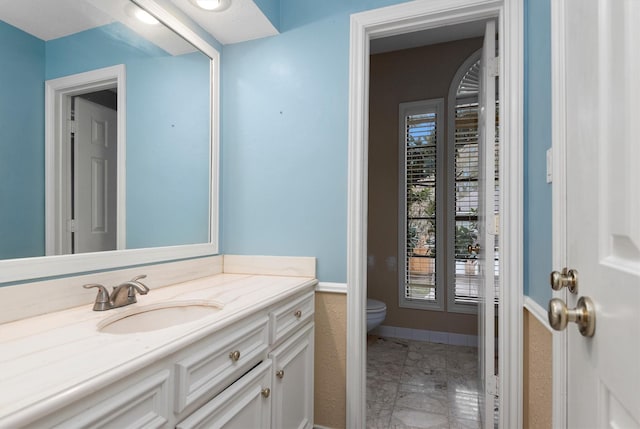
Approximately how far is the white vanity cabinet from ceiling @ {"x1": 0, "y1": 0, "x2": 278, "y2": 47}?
1.15 meters

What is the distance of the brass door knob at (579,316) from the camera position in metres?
0.59

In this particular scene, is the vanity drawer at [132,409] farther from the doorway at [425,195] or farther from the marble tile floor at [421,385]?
the doorway at [425,195]

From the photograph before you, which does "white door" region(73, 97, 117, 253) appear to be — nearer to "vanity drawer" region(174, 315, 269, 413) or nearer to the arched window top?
"vanity drawer" region(174, 315, 269, 413)

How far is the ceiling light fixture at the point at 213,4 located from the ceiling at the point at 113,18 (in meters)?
0.02

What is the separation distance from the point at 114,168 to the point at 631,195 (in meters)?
1.56

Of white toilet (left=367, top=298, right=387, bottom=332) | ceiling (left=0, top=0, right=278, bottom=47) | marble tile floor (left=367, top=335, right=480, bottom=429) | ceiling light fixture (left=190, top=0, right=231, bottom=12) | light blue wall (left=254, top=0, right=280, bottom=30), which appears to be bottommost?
marble tile floor (left=367, top=335, right=480, bottom=429)

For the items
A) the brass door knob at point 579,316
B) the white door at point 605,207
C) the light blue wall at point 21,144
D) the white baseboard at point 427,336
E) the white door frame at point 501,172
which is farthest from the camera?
the white baseboard at point 427,336

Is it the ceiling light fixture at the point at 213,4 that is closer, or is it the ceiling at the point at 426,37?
the ceiling light fixture at the point at 213,4

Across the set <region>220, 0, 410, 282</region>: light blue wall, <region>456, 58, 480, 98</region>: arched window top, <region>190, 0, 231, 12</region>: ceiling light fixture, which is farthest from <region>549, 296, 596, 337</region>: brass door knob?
<region>456, 58, 480, 98</region>: arched window top

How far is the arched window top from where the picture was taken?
2961 mm

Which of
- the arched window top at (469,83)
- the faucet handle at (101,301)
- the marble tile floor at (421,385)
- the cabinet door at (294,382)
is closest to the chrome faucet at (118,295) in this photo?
the faucet handle at (101,301)

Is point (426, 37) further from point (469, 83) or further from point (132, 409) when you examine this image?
point (132, 409)

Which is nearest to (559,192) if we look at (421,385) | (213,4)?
(213,4)

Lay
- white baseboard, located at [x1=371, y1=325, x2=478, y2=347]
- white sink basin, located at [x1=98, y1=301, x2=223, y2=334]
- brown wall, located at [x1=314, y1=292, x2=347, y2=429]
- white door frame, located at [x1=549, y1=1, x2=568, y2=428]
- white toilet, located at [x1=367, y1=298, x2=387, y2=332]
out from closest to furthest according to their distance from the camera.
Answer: white door frame, located at [x1=549, y1=1, x2=568, y2=428] → white sink basin, located at [x1=98, y1=301, x2=223, y2=334] → brown wall, located at [x1=314, y1=292, x2=347, y2=429] → white toilet, located at [x1=367, y1=298, x2=387, y2=332] → white baseboard, located at [x1=371, y1=325, x2=478, y2=347]
